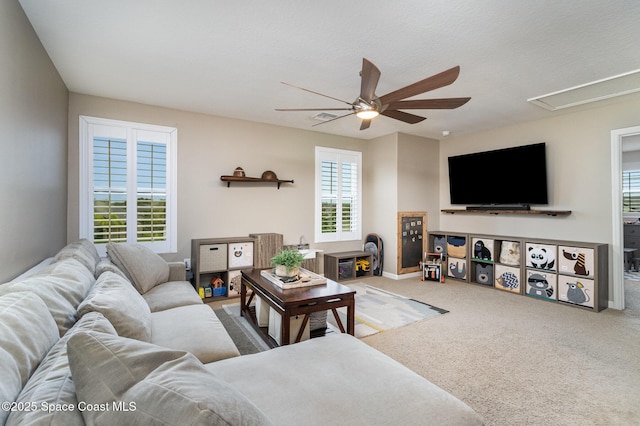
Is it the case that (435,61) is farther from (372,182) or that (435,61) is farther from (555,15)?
(372,182)

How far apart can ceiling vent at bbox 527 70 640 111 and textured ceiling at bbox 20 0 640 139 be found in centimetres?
16

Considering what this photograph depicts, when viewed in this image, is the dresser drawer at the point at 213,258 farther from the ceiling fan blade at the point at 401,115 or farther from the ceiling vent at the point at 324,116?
the ceiling fan blade at the point at 401,115

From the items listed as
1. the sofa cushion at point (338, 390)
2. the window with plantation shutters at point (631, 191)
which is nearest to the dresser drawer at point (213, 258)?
the sofa cushion at point (338, 390)

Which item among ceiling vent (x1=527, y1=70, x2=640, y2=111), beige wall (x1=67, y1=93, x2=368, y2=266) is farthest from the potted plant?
ceiling vent (x1=527, y1=70, x2=640, y2=111)

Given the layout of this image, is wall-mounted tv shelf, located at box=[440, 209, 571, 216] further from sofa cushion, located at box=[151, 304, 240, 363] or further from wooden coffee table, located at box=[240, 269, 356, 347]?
sofa cushion, located at box=[151, 304, 240, 363]

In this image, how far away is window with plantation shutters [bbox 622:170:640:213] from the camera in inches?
279

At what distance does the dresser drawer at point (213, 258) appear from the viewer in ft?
13.3

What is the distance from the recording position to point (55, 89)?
9.89 ft

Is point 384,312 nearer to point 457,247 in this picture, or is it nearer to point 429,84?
point 457,247

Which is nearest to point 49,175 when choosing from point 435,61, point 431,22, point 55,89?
point 55,89

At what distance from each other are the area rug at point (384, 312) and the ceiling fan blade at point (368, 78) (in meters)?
2.31

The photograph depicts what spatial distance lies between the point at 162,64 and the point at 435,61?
2619mm

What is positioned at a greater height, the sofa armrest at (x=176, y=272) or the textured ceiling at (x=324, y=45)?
the textured ceiling at (x=324, y=45)

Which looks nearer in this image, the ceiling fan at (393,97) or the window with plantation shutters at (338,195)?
the ceiling fan at (393,97)
